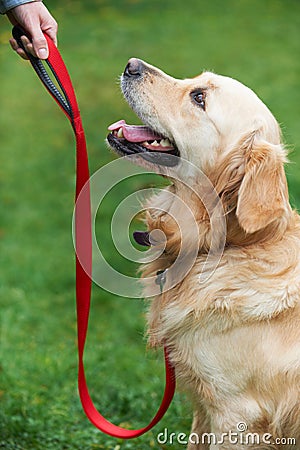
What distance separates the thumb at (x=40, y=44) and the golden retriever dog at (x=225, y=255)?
436 millimetres

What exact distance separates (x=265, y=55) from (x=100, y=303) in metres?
8.93

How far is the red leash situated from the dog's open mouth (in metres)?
0.17

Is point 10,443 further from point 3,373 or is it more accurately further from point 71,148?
point 71,148

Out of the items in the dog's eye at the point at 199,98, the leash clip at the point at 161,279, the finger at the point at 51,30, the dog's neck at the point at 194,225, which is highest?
the finger at the point at 51,30

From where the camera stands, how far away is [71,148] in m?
10.7

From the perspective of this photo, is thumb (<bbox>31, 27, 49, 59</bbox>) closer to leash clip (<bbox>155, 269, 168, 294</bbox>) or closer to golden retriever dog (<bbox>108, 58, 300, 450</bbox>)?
golden retriever dog (<bbox>108, 58, 300, 450</bbox>)

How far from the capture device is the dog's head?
3420mm

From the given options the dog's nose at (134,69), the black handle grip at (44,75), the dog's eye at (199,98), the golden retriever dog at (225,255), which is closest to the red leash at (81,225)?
the black handle grip at (44,75)

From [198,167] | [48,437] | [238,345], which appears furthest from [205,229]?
[48,437]

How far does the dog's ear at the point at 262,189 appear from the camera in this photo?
10.3ft

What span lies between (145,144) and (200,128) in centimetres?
28

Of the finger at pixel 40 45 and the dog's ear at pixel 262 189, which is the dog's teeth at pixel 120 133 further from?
the dog's ear at pixel 262 189
